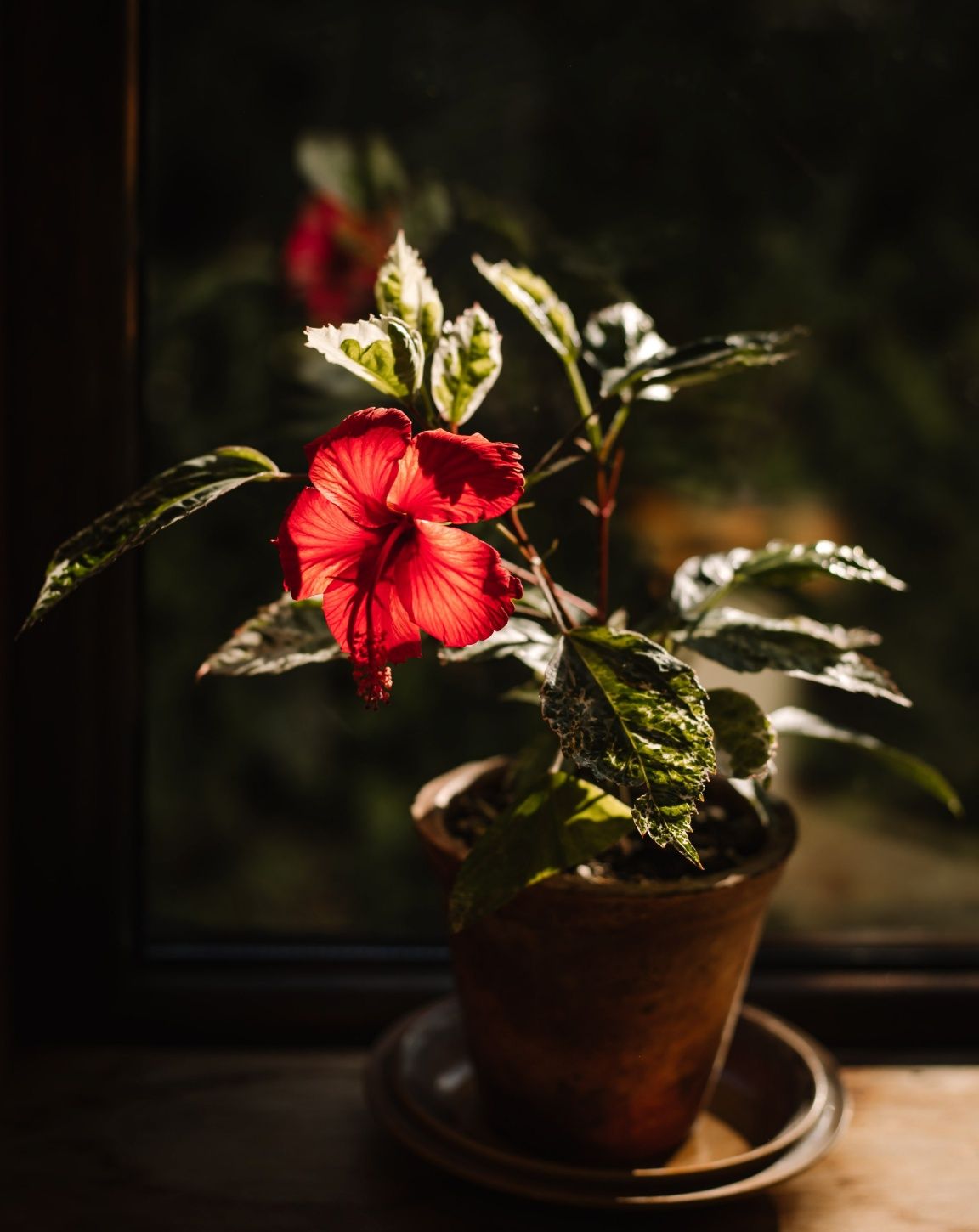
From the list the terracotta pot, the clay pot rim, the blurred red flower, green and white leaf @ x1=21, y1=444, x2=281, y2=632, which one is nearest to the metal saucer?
the terracotta pot

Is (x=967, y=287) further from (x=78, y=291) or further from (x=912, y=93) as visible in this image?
(x=78, y=291)

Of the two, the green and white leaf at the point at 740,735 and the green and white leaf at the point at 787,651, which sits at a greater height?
the green and white leaf at the point at 787,651

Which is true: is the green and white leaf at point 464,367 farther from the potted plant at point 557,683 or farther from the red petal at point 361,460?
the red petal at point 361,460

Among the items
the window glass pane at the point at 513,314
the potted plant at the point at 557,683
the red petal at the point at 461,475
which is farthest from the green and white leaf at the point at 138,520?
the window glass pane at the point at 513,314

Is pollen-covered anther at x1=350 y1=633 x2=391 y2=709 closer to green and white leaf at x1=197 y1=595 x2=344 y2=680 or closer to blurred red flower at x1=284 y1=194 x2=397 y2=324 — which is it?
green and white leaf at x1=197 y1=595 x2=344 y2=680

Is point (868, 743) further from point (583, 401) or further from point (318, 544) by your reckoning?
point (318, 544)

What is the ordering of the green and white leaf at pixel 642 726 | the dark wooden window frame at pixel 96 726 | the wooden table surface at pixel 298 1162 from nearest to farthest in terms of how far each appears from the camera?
the green and white leaf at pixel 642 726, the wooden table surface at pixel 298 1162, the dark wooden window frame at pixel 96 726

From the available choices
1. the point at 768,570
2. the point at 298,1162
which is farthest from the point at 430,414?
the point at 298,1162

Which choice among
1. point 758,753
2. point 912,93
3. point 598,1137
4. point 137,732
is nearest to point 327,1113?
point 598,1137
